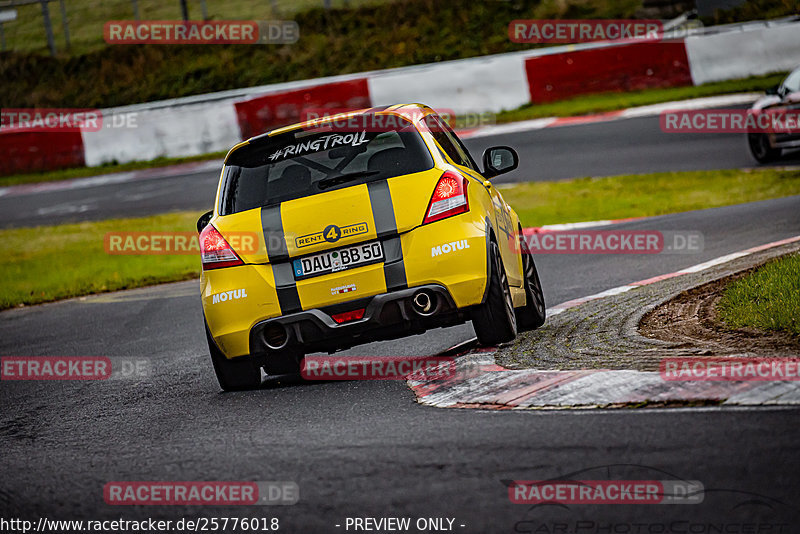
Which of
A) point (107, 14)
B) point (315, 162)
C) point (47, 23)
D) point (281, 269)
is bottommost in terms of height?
point (281, 269)

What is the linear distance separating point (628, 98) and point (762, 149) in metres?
6.98

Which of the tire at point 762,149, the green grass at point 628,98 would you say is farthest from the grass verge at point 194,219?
the green grass at point 628,98

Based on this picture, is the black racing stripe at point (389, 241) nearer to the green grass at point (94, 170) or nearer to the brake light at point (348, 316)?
the brake light at point (348, 316)

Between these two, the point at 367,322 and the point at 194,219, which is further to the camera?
the point at 194,219

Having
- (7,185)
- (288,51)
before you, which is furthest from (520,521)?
→ (288,51)

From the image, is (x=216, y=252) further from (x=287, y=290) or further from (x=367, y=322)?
(x=367, y=322)

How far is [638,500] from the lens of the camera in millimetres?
4250

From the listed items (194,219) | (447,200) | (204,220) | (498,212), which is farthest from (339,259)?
(194,219)

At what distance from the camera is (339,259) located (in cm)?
691

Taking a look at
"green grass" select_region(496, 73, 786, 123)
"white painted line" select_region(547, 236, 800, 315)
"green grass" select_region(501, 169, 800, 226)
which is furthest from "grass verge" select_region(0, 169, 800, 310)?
"green grass" select_region(496, 73, 786, 123)

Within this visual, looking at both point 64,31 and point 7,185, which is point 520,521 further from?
point 64,31

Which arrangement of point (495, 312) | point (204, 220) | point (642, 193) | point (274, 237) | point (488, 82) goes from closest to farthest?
point (274, 237), point (495, 312), point (204, 220), point (642, 193), point (488, 82)

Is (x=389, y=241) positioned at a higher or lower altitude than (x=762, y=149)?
higher

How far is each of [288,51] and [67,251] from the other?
1919cm
